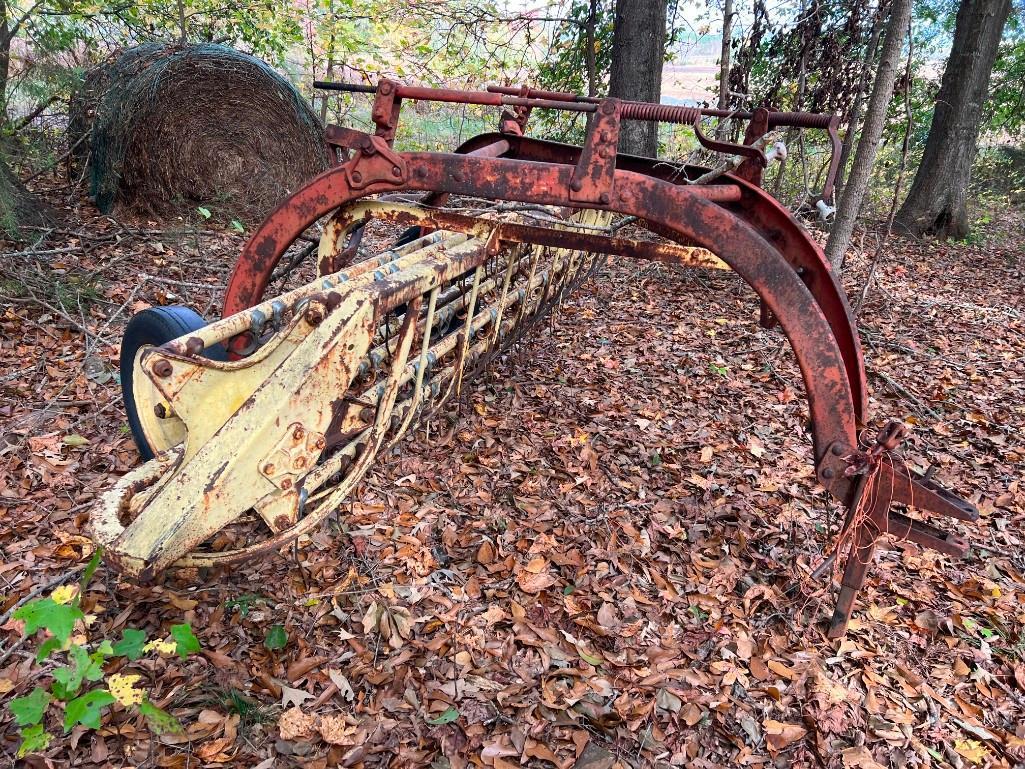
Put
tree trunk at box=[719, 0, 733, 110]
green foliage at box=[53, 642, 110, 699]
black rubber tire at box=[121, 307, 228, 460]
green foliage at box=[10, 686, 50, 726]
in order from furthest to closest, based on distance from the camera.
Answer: tree trunk at box=[719, 0, 733, 110] → black rubber tire at box=[121, 307, 228, 460] → green foliage at box=[53, 642, 110, 699] → green foliage at box=[10, 686, 50, 726]

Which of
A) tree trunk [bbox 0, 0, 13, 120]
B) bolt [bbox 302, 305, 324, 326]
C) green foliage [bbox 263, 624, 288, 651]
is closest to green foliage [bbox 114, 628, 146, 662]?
green foliage [bbox 263, 624, 288, 651]

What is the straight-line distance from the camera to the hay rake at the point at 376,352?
2.12 metres

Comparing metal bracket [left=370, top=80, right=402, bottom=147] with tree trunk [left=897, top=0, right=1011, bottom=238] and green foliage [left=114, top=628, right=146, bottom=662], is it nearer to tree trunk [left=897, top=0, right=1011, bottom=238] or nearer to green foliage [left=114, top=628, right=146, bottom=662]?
green foliage [left=114, top=628, right=146, bottom=662]

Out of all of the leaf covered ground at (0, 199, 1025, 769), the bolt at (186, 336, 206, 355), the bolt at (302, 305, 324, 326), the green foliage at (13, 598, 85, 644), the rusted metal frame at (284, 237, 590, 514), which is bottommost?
the leaf covered ground at (0, 199, 1025, 769)

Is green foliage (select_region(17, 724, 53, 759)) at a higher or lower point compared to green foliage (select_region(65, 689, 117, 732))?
lower

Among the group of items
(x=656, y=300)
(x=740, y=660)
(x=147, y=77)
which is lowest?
(x=740, y=660)

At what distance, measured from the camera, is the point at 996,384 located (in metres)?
5.00

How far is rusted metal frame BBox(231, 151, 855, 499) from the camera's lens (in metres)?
2.21

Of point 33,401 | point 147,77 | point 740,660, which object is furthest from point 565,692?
point 147,77

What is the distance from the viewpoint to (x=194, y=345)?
211cm

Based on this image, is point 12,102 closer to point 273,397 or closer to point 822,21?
point 273,397

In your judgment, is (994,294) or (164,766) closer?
(164,766)

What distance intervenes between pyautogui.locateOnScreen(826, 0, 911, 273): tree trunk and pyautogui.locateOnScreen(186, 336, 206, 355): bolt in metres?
4.95

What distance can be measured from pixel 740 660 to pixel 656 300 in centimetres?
422
